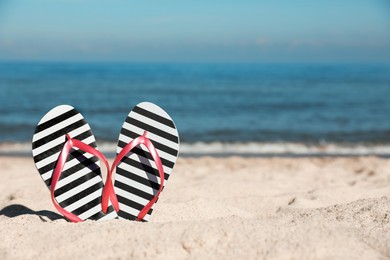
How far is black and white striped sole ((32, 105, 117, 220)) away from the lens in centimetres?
332

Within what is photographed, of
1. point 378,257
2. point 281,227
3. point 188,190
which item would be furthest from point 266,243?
point 188,190

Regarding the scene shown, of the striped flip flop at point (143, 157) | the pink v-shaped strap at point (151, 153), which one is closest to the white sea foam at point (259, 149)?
the striped flip flop at point (143, 157)

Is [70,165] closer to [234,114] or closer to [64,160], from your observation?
[64,160]

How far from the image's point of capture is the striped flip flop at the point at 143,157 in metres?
3.38

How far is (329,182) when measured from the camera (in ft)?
17.8

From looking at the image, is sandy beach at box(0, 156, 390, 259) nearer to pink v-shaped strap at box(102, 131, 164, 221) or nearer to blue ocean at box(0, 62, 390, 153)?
pink v-shaped strap at box(102, 131, 164, 221)

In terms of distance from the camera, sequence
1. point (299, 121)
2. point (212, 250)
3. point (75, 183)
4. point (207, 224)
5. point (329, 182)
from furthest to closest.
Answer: point (299, 121) < point (329, 182) < point (75, 183) < point (207, 224) < point (212, 250)

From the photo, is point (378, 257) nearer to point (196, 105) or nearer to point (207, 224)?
point (207, 224)

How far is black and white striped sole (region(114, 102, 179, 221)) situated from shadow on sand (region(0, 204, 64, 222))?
22.9 inches

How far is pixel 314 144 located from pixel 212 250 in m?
7.41

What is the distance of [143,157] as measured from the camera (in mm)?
3402

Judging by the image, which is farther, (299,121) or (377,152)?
(299,121)

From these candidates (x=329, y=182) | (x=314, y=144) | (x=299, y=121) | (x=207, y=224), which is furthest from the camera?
(x=299, y=121)

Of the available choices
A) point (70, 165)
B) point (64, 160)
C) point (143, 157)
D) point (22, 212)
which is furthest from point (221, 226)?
point (22, 212)
